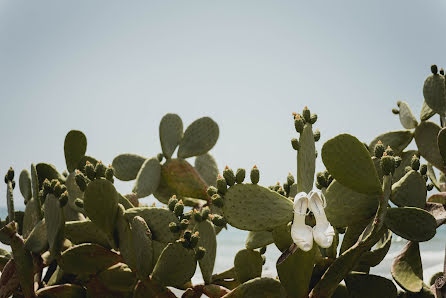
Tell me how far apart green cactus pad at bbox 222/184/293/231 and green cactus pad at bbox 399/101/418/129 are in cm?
78

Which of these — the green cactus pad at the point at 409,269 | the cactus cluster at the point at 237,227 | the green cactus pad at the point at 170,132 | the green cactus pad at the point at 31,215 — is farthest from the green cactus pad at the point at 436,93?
the green cactus pad at the point at 31,215

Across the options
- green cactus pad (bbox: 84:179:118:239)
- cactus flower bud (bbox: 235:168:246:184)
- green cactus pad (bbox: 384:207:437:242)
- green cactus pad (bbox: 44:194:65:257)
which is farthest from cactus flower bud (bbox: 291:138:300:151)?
green cactus pad (bbox: 44:194:65:257)

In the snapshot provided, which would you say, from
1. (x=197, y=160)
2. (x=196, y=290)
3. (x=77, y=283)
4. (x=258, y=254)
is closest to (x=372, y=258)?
(x=258, y=254)

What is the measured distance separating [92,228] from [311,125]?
1.57 feet

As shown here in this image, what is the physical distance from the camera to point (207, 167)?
163 cm

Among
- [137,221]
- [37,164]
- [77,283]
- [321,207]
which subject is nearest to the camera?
[321,207]

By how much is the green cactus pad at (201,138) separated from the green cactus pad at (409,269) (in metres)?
0.68

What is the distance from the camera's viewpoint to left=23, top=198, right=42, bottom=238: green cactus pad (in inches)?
44.6

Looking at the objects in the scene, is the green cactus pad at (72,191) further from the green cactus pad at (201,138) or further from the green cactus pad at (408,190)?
the green cactus pad at (408,190)

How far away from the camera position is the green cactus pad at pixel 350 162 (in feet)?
2.97

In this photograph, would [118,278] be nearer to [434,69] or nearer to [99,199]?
[99,199]

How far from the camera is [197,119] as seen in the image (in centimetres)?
165

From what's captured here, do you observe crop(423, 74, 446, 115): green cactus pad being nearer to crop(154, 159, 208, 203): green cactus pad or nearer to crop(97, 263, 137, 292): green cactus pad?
crop(154, 159, 208, 203): green cactus pad

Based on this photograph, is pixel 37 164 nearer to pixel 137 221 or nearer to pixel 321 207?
pixel 137 221
